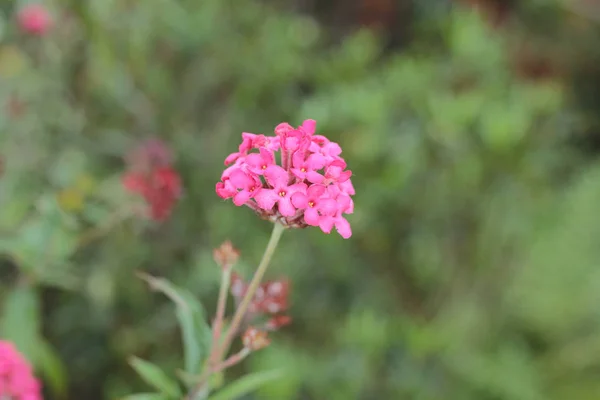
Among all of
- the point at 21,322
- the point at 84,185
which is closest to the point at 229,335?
the point at 21,322

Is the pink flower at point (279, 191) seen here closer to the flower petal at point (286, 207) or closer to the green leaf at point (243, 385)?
the flower petal at point (286, 207)

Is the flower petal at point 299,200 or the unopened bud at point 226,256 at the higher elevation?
the flower petal at point 299,200

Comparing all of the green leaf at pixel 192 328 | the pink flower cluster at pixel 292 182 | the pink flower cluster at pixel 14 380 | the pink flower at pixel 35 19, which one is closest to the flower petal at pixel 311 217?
the pink flower cluster at pixel 292 182

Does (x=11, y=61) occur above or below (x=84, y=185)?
above

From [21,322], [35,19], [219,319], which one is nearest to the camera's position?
[219,319]

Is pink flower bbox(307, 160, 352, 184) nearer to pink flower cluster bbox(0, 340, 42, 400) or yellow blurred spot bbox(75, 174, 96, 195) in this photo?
pink flower cluster bbox(0, 340, 42, 400)

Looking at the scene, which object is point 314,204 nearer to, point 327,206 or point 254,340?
point 327,206

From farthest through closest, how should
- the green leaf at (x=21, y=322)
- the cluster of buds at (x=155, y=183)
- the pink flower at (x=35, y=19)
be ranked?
the pink flower at (x=35, y=19) < the cluster of buds at (x=155, y=183) < the green leaf at (x=21, y=322)
